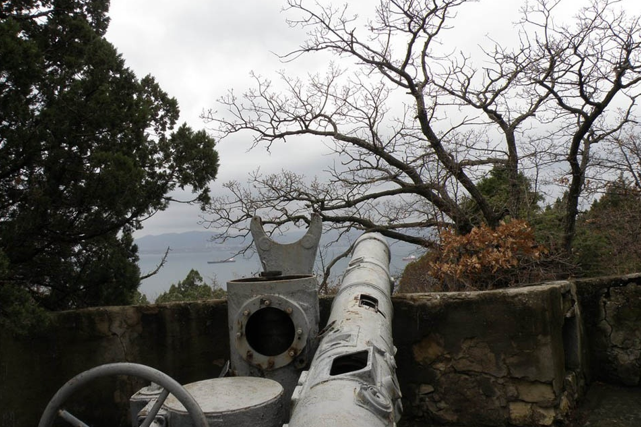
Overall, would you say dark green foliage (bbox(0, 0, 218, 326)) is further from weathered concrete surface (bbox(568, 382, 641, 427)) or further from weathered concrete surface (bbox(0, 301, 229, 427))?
weathered concrete surface (bbox(568, 382, 641, 427))

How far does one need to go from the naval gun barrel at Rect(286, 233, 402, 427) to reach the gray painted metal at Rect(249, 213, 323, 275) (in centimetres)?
34

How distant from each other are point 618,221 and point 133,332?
7.66 m

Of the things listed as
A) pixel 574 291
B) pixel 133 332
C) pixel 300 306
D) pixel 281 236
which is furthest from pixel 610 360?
pixel 281 236

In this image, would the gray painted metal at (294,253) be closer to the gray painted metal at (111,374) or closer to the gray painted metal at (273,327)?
the gray painted metal at (273,327)

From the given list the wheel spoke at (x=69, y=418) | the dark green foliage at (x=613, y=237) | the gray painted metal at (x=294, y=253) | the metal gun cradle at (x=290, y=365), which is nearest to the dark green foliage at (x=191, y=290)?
the gray painted metal at (x=294, y=253)

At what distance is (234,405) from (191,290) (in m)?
9.01

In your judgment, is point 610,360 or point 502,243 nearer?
point 610,360

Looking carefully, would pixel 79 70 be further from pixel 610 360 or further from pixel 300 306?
pixel 610 360

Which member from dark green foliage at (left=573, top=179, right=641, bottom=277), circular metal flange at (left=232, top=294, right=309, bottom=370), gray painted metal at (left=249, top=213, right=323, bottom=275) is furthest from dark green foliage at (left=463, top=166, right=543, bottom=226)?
circular metal flange at (left=232, top=294, right=309, bottom=370)

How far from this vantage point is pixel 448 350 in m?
4.11

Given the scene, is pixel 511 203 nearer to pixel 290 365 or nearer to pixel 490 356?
pixel 490 356

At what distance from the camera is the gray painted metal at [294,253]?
4027 millimetres

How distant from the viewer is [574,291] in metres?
4.53

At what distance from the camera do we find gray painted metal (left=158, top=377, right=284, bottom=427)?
257cm
